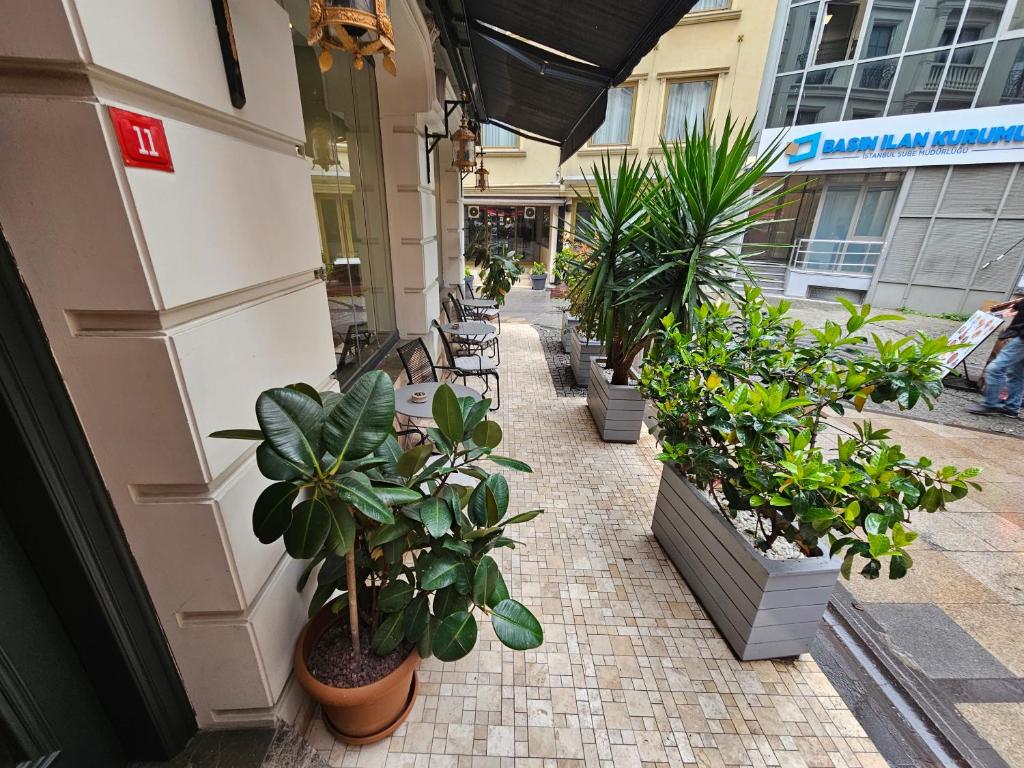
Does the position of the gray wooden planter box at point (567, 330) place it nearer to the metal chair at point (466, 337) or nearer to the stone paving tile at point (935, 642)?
the metal chair at point (466, 337)

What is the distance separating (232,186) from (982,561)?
453cm

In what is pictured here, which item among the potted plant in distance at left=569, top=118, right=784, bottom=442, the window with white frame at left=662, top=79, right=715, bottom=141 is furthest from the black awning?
the window with white frame at left=662, top=79, right=715, bottom=141

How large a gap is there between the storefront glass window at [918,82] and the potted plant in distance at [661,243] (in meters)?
11.1

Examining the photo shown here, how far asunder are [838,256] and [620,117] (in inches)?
287

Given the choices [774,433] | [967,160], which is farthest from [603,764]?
[967,160]

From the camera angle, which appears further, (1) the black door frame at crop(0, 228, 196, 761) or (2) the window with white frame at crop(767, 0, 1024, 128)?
(2) the window with white frame at crop(767, 0, 1024, 128)

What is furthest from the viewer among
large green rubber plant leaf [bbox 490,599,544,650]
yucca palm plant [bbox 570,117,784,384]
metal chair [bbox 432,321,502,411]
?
metal chair [bbox 432,321,502,411]

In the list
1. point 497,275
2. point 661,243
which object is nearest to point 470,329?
point 661,243

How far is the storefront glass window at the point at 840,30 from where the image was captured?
10312 millimetres

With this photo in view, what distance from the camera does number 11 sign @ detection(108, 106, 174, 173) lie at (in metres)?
0.82

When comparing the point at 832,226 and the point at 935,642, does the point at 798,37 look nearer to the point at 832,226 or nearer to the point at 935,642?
the point at 832,226

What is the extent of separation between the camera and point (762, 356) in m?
2.18

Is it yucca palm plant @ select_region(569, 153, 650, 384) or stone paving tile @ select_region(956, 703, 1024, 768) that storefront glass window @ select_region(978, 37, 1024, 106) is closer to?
yucca palm plant @ select_region(569, 153, 650, 384)

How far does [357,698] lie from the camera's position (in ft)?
4.39
